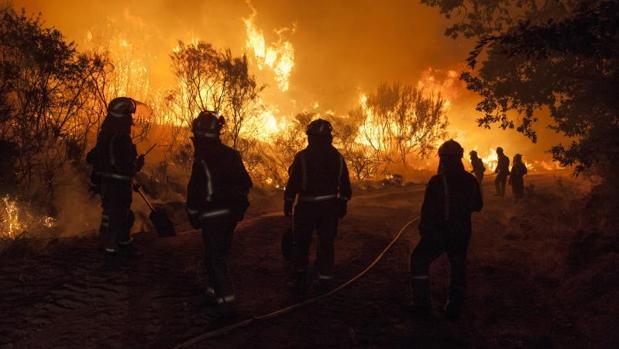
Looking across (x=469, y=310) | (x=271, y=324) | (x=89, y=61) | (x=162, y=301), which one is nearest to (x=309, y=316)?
(x=271, y=324)

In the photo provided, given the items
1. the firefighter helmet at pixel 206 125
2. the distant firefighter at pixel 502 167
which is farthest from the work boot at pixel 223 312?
the distant firefighter at pixel 502 167

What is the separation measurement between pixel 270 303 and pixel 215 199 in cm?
156

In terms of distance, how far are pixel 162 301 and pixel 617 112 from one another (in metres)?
10.9

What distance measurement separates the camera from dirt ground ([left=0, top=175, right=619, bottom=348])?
4.16 metres

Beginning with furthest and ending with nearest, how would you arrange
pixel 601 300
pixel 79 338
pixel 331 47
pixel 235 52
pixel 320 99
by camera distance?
pixel 331 47
pixel 320 99
pixel 235 52
pixel 601 300
pixel 79 338

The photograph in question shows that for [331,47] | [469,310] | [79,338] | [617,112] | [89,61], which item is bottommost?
[469,310]

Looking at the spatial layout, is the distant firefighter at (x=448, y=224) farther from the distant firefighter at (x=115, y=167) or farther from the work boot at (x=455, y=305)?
the distant firefighter at (x=115, y=167)

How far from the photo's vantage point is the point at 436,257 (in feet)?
16.7

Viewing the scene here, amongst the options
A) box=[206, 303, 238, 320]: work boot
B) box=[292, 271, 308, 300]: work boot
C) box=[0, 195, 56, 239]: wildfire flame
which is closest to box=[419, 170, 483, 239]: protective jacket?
box=[292, 271, 308, 300]: work boot

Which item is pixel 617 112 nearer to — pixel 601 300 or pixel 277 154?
pixel 601 300

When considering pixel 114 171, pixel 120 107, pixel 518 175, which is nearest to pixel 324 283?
pixel 114 171

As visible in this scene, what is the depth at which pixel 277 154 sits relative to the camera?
2930 centimetres

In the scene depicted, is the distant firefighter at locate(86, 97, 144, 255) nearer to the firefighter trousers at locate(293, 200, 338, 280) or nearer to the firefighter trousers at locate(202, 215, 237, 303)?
the firefighter trousers at locate(202, 215, 237, 303)

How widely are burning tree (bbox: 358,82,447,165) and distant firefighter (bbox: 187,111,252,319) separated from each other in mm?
32019
